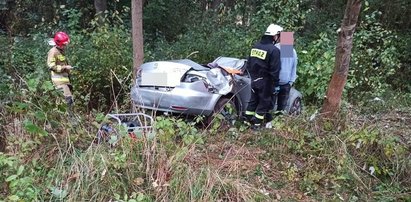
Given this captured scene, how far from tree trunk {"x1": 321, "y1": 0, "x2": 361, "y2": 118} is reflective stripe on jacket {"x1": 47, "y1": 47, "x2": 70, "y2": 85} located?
3.81 meters

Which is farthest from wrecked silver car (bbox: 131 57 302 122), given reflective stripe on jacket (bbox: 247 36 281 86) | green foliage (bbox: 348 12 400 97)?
green foliage (bbox: 348 12 400 97)

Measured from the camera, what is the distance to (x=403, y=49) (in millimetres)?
12719

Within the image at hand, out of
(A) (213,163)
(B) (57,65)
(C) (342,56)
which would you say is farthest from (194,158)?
(B) (57,65)

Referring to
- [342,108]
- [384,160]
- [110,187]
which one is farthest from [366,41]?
[110,187]

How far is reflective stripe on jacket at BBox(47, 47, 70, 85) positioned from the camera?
22.1 ft

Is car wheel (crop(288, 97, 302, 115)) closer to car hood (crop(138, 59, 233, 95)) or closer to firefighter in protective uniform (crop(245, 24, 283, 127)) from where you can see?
firefighter in protective uniform (crop(245, 24, 283, 127))

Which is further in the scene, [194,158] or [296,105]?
[296,105]

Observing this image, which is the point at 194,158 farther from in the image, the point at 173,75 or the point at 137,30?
the point at 137,30

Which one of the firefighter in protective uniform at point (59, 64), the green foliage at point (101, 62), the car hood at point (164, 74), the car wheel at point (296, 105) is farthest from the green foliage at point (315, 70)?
the firefighter in protective uniform at point (59, 64)

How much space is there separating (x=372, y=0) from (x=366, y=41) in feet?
11.7

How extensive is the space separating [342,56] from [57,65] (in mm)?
4044

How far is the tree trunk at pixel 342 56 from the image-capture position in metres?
5.09

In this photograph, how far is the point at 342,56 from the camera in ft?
17.4

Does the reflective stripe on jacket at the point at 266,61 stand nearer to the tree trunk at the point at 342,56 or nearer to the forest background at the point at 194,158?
the tree trunk at the point at 342,56
